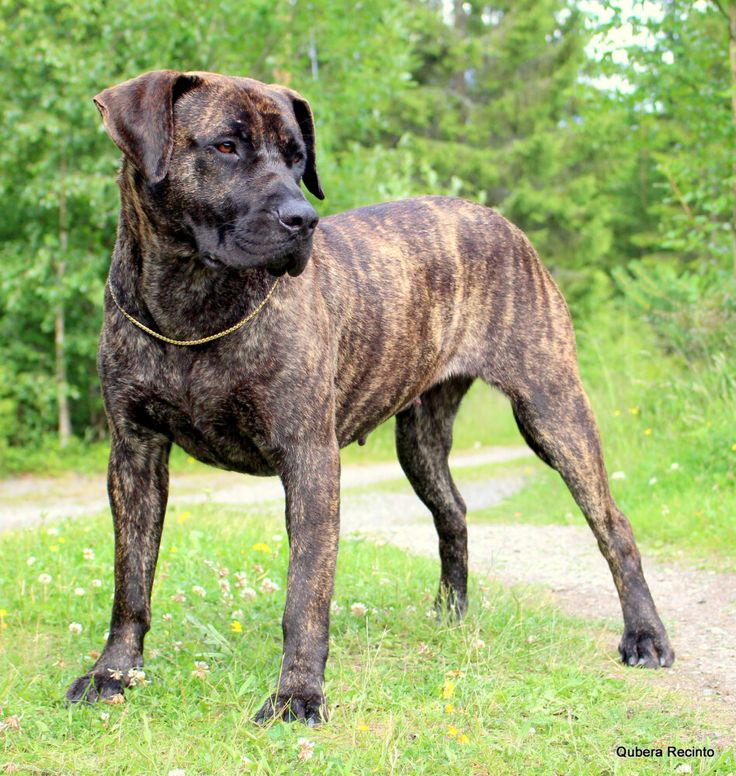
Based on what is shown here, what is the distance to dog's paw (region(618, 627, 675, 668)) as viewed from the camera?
3863 millimetres

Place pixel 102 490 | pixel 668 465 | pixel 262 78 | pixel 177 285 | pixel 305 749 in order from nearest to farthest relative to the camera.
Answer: pixel 305 749
pixel 177 285
pixel 668 465
pixel 102 490
pixel 262 78

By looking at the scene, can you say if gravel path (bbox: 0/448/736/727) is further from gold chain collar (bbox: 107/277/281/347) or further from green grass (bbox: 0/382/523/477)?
gold chain collar (bbox: 107/277/281/347)

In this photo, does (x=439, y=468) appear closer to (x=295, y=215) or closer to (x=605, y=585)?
(x=605, y=585)

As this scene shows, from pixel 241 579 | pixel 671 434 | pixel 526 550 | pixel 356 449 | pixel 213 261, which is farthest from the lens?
pixel 356 449

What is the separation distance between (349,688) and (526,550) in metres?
3.02

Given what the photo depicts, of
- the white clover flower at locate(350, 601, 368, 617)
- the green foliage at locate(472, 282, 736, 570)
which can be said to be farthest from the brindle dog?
the green foliage at locate(472, 282, 736, 570)

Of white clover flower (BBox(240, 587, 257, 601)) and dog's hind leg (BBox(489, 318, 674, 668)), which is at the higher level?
dog's hind leg (BBox(489, 318, 674, 668))

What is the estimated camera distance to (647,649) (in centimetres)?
389

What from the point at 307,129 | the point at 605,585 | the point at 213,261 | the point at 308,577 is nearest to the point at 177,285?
the point at 213,261

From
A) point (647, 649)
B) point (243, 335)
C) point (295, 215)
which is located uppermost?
point (295, 215)

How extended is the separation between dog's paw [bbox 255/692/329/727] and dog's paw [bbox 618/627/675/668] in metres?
1.43

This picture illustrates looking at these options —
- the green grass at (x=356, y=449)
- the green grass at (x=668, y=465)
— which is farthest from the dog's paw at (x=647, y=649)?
the green grass at (x=356, y=449)

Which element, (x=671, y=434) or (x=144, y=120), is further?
(x=671, y=434)

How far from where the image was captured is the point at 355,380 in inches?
147
